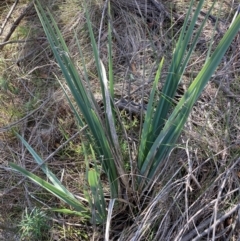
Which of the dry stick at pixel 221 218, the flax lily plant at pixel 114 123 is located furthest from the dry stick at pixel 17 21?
the dry stick at pixel 221 218

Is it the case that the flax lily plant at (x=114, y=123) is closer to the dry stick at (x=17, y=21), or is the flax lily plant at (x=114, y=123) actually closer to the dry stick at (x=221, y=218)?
the dry stick at (x=221, y=218)

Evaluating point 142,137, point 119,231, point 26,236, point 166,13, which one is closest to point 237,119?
point 142,137

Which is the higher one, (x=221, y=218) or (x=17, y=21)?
(x=17, y=21)

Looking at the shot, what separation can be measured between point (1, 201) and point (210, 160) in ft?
2.73

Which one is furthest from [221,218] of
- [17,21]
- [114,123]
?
[17,21]

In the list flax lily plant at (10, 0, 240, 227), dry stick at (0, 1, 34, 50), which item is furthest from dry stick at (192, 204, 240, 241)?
dry stick at (0, 1, 34, 50)

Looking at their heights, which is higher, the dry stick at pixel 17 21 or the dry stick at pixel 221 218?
the dry stick at pixel 17 21

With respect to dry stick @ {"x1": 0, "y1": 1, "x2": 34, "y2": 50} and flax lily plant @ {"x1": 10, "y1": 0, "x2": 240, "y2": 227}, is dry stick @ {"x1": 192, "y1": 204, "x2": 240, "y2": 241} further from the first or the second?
dry stick @ {"x1": 0, "y1": 1, "x2": 34, "y2": 50}

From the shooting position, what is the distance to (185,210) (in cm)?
132

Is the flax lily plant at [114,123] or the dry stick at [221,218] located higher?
the flax lily plant at [114,123]

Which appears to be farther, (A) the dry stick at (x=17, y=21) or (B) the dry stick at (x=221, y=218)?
(A) the dry stick at (x=17, y=21)

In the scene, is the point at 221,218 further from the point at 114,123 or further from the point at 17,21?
the point at 17,21

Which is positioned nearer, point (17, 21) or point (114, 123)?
point (114, 123)

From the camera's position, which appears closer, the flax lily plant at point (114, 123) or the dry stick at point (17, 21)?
the flax lily plant at point (114, 123)
